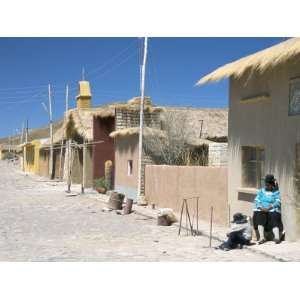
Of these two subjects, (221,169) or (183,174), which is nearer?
(221,169)

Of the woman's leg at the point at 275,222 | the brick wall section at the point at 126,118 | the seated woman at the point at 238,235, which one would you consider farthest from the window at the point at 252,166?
the brick wall section at the point at 126,118

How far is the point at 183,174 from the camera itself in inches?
693

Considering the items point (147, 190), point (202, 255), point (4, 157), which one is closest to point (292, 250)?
point (202, 255)

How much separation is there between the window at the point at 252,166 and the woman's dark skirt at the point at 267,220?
1558mm

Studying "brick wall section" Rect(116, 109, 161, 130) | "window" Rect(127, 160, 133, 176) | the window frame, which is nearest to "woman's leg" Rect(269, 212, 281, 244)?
the window frame

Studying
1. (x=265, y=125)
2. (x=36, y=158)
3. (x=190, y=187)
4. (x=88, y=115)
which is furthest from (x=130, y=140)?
(x=36, y=158)

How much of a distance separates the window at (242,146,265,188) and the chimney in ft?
82.6

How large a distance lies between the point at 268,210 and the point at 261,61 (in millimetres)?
2830

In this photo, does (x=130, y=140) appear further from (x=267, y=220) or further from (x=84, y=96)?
(x=84, y=96)

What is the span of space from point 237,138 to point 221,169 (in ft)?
4.21

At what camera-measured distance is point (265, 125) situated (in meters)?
12.3

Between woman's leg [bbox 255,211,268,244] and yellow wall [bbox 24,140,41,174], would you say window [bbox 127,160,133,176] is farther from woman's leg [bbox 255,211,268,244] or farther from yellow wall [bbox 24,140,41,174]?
yellow wall [bbox 24,140,41,174]

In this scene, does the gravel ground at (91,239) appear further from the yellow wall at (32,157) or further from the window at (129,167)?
the yellow wall at (32,157)
